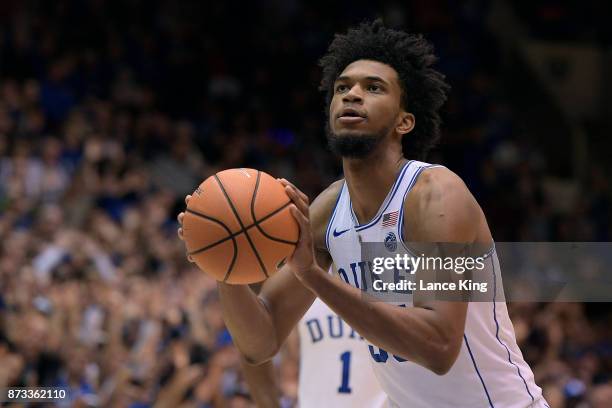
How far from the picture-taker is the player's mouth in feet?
13.4

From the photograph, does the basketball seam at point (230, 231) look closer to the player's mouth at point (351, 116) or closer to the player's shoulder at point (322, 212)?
the player's mouth at point (351, 116)

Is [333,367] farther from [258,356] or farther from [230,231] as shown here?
[230,231]

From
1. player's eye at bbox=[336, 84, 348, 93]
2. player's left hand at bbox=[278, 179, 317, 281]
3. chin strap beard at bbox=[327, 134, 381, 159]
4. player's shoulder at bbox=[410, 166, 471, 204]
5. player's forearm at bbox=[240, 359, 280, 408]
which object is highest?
player's eye at bbox=[336, 84, 348, 93]

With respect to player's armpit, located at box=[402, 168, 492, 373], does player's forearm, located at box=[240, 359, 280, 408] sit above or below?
below

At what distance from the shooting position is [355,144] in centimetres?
405

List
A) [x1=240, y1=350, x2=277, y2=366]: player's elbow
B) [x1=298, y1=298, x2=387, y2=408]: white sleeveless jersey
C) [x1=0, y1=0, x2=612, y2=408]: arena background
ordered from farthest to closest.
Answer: [x1=0, y1=0, x2=612, y2=408]: arena background, [x1=298, y1=298, x2=387, y2=408]: white sleeveless jersey, [x1=240, y1=350, x2=277, y2=366]: player's elbow

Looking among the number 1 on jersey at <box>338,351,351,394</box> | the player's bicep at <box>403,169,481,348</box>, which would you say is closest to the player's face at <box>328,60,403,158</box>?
the player's bicep at <box>403,169,481,348</box>

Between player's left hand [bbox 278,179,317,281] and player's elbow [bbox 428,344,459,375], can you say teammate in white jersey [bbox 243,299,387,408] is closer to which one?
player's elbow [bbox 428,344,459,375]

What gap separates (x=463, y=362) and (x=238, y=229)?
3.49 ft

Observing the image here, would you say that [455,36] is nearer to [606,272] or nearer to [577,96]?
[577,96]

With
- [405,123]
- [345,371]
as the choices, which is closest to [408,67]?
[405,123]

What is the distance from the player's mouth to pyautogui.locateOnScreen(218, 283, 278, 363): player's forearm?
0.78 metres

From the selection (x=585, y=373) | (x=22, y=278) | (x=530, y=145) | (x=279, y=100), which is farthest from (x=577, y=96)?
(x=22, y=278)

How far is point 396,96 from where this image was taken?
4262 mm
